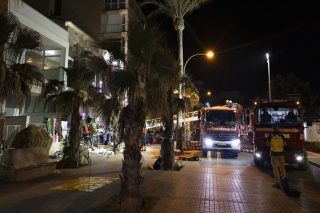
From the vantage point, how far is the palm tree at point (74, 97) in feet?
43.4

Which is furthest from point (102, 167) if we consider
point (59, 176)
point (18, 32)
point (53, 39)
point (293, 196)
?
point (53, 39)

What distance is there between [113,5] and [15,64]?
1078 inches

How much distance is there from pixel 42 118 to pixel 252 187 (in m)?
16.4

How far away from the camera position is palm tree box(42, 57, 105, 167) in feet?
43.4

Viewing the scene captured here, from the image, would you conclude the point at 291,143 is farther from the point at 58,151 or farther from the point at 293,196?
the point at 58,151

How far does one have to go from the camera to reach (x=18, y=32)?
9234mm

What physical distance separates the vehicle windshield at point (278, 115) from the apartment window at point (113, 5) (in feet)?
82.9

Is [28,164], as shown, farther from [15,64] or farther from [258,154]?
[258,154]

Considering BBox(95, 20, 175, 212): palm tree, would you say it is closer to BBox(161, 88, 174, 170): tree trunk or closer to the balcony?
BBox(161, 88, 174, 170): tree trunk

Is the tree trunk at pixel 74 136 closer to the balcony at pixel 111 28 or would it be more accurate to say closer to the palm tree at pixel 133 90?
the palm tree at pixel 133 90

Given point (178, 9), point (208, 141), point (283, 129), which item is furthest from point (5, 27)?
point (178, 9)

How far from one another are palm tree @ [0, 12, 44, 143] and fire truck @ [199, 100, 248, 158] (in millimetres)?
11045

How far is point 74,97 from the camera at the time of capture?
13.4 metres

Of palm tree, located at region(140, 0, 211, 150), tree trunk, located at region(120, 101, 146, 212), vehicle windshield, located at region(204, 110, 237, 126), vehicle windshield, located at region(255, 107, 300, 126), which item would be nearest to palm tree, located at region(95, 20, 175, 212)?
tree trunk, located at region(120, 101, 146, 212)
